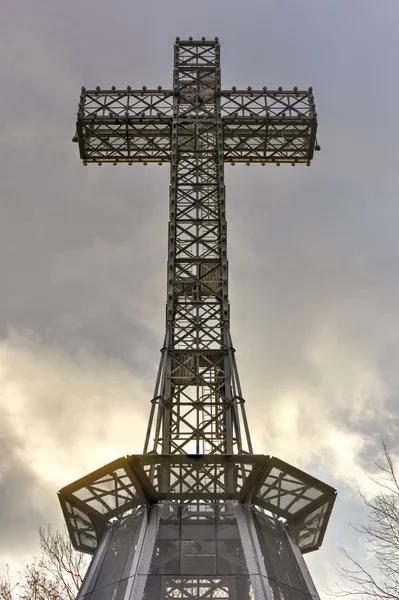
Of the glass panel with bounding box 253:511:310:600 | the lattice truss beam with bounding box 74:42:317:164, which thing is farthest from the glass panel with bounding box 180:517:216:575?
the lattice truss beam with bounding box 74:42:317:164

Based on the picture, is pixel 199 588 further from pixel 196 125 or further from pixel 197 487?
pixel 196 125

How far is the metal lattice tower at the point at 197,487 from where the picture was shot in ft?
33.1

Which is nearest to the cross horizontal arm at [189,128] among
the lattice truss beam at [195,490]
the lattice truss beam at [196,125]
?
the lattice truss beam at [196,125]

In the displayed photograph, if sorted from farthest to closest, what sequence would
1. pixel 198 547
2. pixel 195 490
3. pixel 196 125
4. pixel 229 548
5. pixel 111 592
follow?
pixel 196 125 → pixel 195 490 → pixel 198 547 → pixel 229 548 → pixel 111 592

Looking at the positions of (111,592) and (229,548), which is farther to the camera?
(229,548)

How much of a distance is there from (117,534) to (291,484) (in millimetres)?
3447

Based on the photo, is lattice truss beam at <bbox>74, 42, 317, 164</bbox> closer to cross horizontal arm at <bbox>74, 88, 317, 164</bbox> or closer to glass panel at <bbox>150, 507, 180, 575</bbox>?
cross horizontal arm at <bbox>74, 88, 317, 164</bbox>

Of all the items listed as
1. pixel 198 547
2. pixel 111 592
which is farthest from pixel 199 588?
pixel 111 592

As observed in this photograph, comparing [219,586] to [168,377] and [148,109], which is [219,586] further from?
[148,109]

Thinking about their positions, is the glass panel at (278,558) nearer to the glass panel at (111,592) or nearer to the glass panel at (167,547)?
the glass panel at (167,547)

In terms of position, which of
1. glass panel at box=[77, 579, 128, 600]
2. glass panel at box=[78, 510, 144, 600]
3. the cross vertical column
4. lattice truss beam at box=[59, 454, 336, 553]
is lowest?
glass panel at box=[77, 579, 128, 600]

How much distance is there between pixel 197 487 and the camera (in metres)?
11.6

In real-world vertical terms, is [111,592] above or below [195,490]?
below

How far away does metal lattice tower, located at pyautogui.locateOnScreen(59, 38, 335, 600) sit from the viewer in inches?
397
